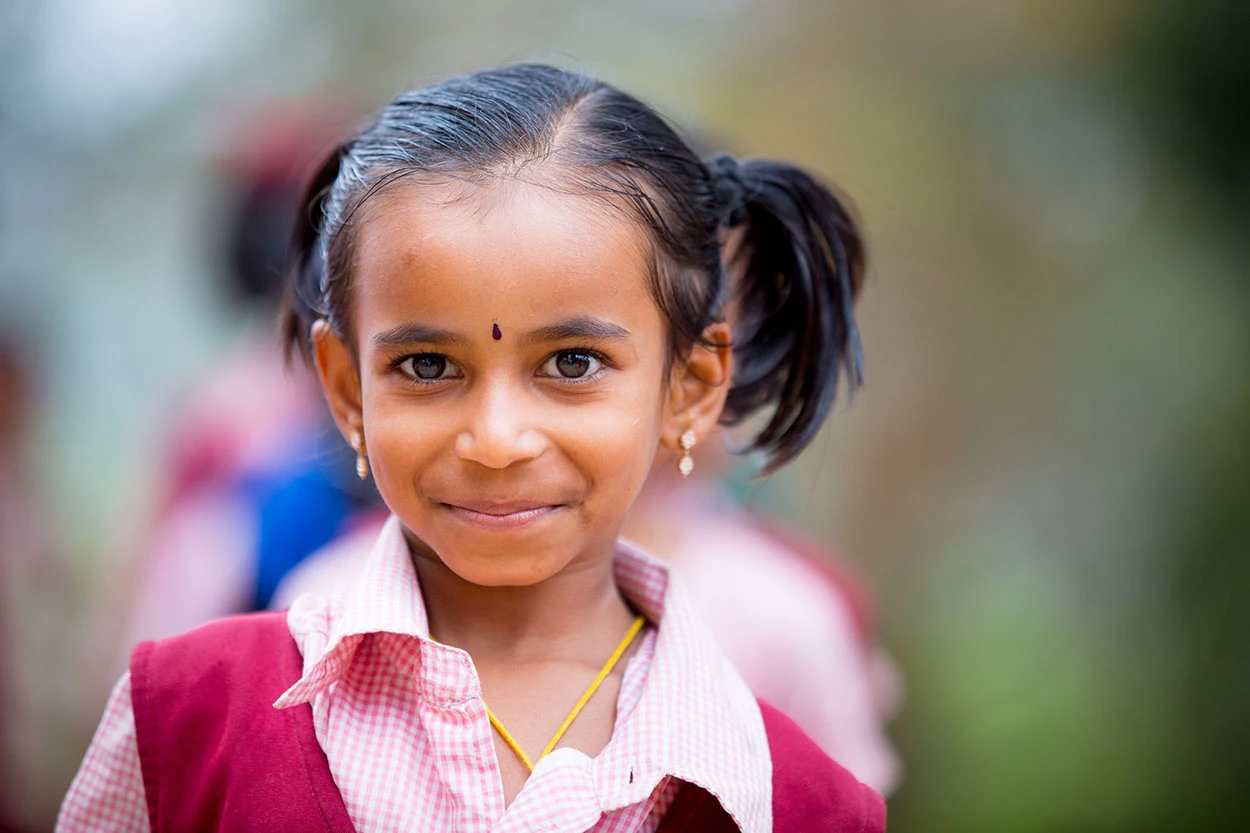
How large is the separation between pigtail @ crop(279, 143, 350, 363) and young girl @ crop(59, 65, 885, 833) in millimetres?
73

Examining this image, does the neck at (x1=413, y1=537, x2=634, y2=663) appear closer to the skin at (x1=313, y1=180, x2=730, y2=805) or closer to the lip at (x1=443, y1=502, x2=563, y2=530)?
the skin at (x1=313, y1=180, x2=730, y2=805)

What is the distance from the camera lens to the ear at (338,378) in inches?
50.6

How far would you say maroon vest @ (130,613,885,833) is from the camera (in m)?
1.12

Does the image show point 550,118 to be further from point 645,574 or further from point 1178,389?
point 1178,389

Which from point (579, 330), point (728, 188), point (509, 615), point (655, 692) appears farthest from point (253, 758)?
point (728, 188)

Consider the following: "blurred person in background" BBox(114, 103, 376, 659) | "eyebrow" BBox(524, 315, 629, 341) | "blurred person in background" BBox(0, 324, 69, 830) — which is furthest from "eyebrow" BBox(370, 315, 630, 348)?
"blurred person in background" BBox(0, 324, 69, 830)

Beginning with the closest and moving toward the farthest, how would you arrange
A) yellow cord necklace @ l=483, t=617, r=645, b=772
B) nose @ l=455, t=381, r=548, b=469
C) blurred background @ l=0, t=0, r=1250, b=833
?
nose @ l=455, t=381, r=548, b=469 → yellow cord necklace @ l=483, t=617, r=645, b=772 → blurred background @ l=0, t=0, r=1250, b=833

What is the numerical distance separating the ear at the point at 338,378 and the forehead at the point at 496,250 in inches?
4.8

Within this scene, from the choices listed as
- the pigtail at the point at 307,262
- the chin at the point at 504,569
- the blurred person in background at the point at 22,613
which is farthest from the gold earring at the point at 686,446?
the blurred person in background at the point at 22,613

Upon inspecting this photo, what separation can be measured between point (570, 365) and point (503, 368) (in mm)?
76

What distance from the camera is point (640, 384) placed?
3.92ft

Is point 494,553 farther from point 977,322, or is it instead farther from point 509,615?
point 977,322

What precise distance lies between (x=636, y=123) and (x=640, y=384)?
0.32 metres

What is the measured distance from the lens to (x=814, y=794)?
1.23 m
